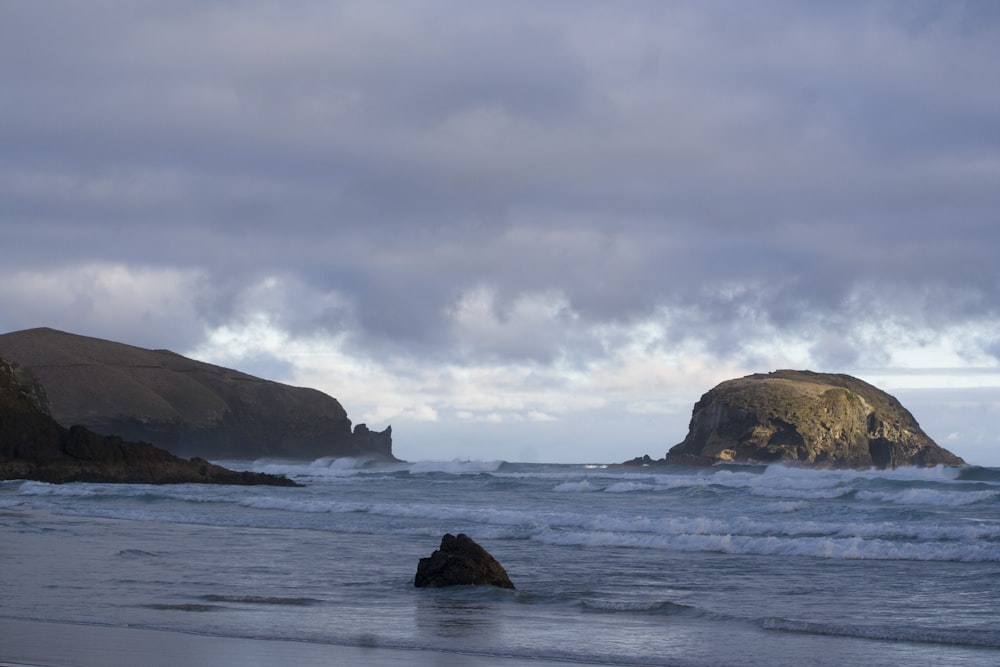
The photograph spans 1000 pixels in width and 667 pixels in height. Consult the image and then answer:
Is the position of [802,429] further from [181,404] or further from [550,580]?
[550,580]

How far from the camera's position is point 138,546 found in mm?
18516

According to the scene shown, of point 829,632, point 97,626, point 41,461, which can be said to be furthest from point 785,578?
point 41,461

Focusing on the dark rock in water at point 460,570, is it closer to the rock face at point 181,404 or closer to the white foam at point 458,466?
the white foam at point 458,466

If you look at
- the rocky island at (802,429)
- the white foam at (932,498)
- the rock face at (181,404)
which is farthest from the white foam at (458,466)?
the white foam at (932,498)

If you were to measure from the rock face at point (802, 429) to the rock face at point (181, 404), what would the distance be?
4075 cm

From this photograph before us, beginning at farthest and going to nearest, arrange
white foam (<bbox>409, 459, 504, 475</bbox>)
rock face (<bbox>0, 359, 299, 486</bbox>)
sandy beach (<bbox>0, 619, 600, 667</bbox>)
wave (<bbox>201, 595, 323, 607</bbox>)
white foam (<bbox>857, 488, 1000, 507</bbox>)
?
white foam (<bbox>409, 459, 504, 475</bbox>) → rock face (<bbox>0, 359, 299, 486</bbox>) → white foam (<bbox>857, 488, 1000, 507</bbox>) → wave (<bbox>201, 595, 323, 607</bbox>) → sandy beach (<bbox>0, 619, 600, 667</bbox>)

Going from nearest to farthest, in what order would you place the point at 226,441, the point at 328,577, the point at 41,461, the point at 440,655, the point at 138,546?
the point at 440,655, the point at 328,577, the point at 138,546, the point at 41,461, the point at 226,441

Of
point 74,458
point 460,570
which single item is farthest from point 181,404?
point 460,570

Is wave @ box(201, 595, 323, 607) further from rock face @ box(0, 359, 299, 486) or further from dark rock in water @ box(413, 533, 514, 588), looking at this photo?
rock face @ box(0, 359, 299, 486)

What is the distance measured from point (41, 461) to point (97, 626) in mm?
38632

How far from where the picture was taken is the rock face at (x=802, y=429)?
8438cm

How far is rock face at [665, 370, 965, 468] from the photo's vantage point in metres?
84.4

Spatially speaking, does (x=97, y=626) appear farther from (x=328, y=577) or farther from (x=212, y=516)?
(x=212, y=516)

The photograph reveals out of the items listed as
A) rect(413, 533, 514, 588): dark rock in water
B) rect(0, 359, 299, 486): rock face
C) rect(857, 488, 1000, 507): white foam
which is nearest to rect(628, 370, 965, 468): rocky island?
rect(857, 488, 1000, 507): white foam
